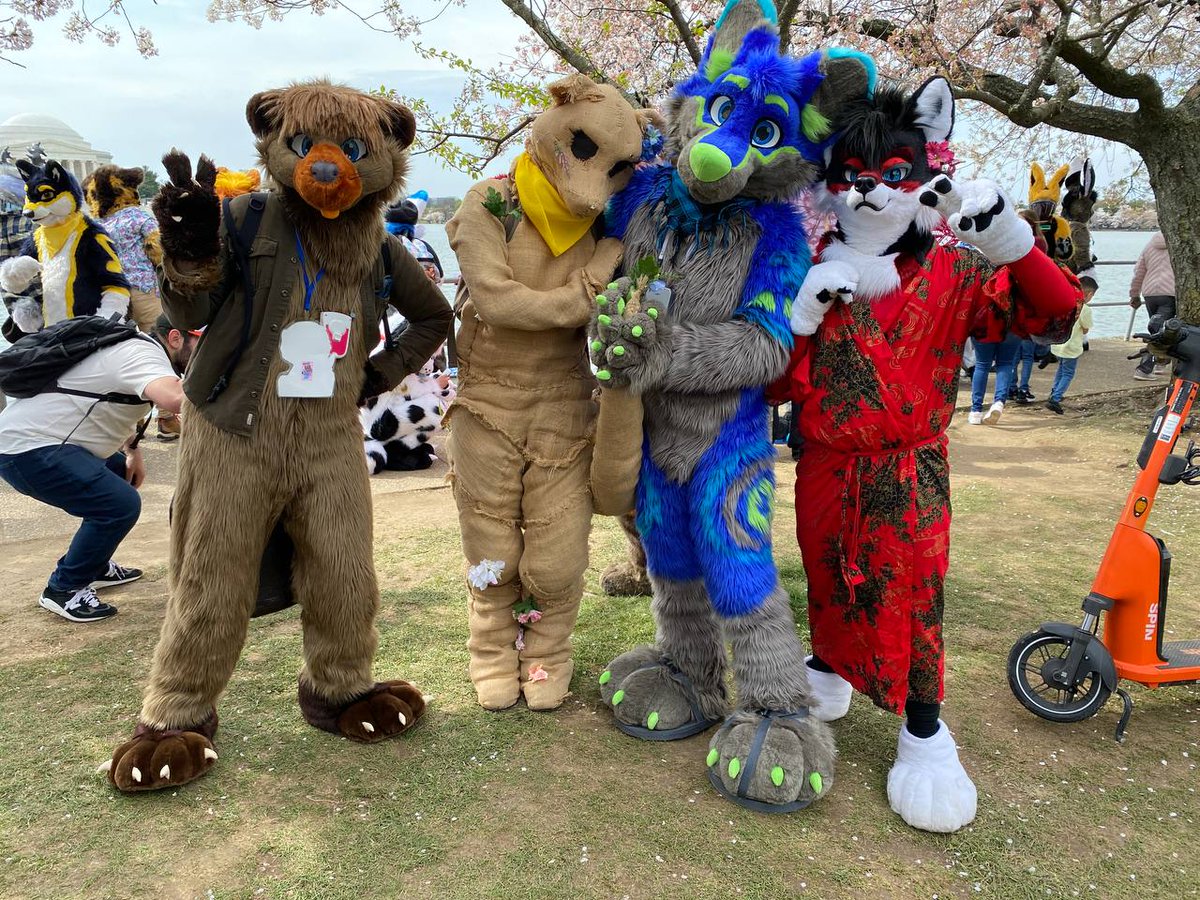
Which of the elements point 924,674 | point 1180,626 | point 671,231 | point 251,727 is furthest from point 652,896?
point 1180,626

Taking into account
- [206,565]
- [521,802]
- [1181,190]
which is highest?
[1181,190]

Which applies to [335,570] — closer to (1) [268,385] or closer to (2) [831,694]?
(1) [268,385]

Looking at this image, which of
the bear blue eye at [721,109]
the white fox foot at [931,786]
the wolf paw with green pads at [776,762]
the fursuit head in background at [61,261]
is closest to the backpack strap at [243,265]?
the bear blue eye at [721,109]

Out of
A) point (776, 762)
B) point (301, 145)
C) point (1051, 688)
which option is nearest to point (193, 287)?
point (301, 145)

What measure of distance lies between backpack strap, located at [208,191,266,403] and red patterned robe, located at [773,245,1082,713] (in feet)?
5.00

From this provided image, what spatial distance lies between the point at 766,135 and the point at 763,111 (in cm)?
6

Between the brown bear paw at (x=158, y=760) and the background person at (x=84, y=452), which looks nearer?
the brown bear paw at (x=158, y=760)

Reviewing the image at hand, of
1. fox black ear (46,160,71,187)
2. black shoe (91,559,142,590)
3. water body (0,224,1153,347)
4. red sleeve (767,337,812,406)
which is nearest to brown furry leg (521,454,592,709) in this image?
red sleeve (767,337,812,406)

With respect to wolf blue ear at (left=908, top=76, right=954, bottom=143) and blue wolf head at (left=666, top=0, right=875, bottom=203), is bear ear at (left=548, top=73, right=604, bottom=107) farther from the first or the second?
wolf blue ear at (left=908, top=76, right=954, bottom=143)

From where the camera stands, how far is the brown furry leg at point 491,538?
275 centimetres

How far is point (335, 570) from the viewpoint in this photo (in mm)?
2520

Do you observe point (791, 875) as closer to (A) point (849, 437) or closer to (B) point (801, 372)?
(A) point (849, 437)

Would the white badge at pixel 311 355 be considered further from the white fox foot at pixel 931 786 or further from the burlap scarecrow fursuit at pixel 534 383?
the white fox foot at pixel 931 786

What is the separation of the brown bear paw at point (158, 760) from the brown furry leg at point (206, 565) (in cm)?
4
